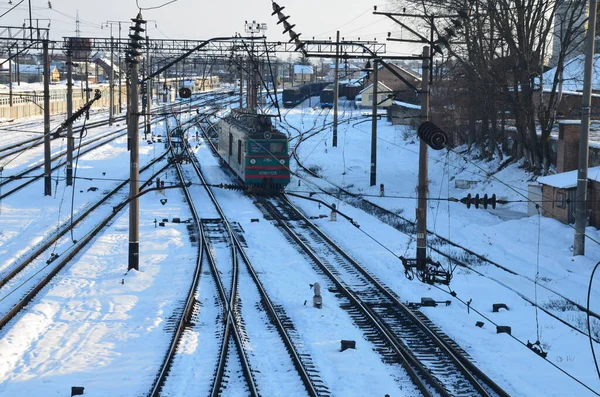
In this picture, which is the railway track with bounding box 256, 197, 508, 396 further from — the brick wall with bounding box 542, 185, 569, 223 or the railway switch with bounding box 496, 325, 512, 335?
the brick wall with bounding box 542, 185, 569, 223

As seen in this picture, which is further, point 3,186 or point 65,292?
point 3,186

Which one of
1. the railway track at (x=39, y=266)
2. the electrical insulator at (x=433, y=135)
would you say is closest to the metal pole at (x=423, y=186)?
the electrical insulator at (x=433, y=135)

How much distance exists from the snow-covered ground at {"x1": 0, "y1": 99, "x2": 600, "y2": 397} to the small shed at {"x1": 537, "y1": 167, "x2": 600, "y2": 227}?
25.5 inches

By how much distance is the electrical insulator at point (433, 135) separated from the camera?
17.2 metres

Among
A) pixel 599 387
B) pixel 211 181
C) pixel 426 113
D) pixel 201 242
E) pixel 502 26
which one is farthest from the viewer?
pixel 211 181

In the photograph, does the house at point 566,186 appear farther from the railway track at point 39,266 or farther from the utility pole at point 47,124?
the utility pole at point 47,124

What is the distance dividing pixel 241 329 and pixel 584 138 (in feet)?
36.7

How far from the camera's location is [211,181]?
3753 cm

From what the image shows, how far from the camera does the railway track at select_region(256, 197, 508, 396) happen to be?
11.7 metres

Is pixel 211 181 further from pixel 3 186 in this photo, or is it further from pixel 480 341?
pixel 480 341

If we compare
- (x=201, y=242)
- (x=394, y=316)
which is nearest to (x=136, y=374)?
(x=394, y=316)

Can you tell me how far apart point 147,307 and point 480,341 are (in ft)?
21.6

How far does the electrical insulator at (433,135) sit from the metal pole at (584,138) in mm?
5053

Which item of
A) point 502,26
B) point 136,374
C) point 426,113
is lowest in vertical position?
point 136,374
